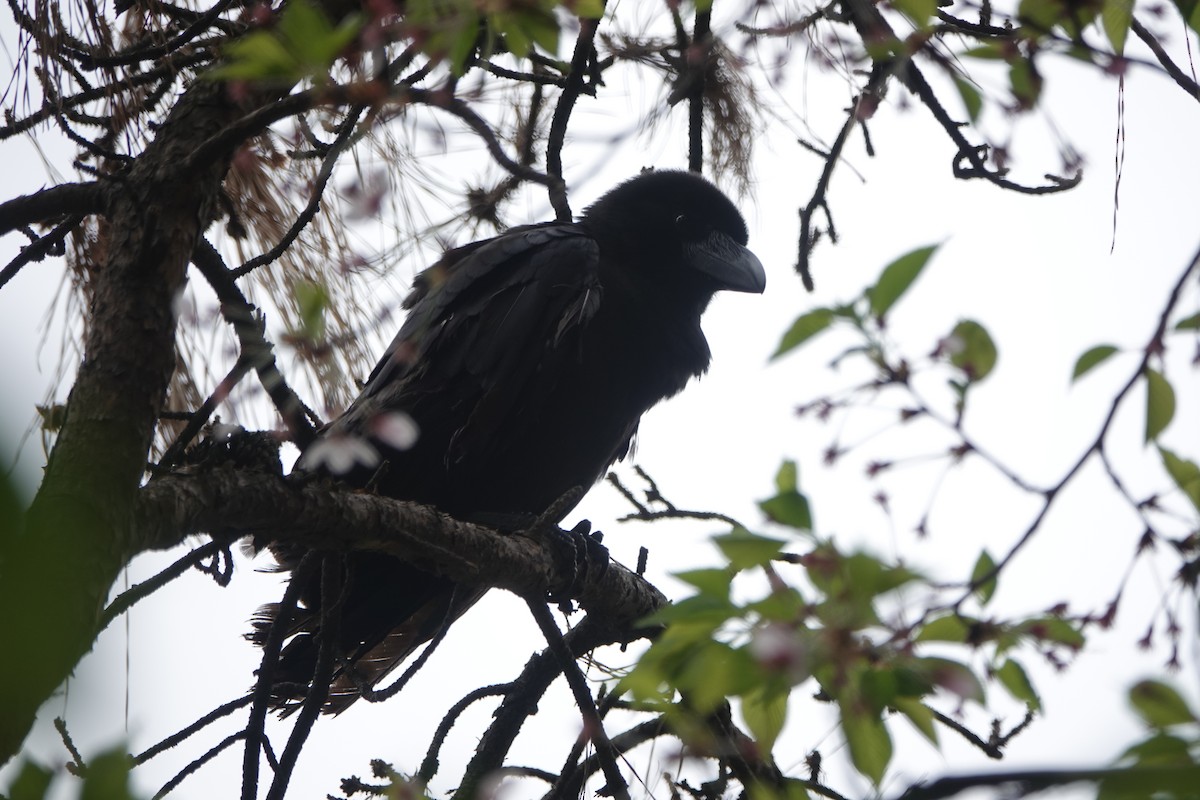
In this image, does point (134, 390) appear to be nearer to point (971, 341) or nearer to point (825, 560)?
point (825, 560)

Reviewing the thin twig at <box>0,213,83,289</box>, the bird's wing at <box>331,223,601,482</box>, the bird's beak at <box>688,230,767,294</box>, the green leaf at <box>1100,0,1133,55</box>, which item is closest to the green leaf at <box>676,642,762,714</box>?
the green leaf at <box>1100,0,1133,55</box>

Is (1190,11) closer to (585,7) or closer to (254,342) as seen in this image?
(585,7)

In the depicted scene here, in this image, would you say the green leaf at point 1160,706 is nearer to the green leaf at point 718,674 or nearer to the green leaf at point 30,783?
the green leaf at point 718,674

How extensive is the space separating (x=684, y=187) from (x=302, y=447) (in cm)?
299

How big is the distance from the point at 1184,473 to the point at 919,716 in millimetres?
466

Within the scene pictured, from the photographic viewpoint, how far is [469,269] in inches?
153

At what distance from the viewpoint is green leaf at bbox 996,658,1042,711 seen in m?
1.50

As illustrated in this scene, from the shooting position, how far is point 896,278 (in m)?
1.39

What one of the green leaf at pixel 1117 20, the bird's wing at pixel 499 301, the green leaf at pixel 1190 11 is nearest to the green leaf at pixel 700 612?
the green leaf at pixel 1117 20

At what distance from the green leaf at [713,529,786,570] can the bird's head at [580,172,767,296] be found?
303 centimetres

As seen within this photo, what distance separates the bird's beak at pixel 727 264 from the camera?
4492mm

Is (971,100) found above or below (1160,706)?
above

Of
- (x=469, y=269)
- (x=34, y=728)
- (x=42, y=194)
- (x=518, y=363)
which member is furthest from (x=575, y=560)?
(x=34, y=728)

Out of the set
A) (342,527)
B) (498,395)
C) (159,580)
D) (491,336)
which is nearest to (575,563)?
(498,395)
